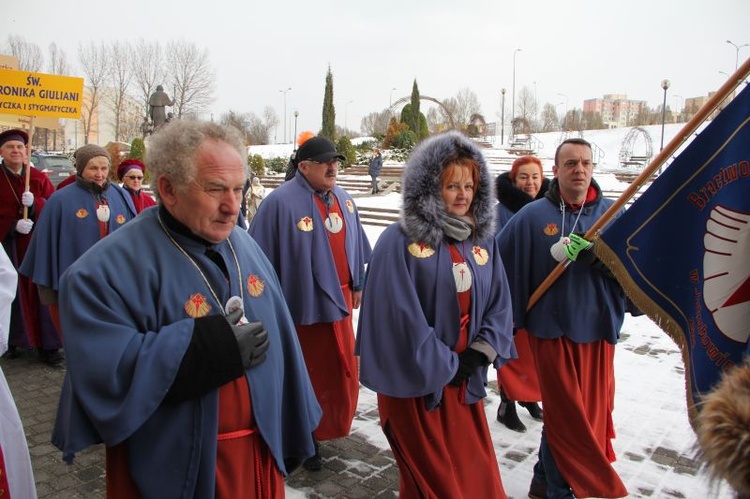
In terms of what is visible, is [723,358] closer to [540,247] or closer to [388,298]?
[388,298]

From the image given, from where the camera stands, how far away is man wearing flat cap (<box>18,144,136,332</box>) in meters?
5.55

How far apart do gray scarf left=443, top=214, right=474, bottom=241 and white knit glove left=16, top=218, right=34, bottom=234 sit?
5.34 metres

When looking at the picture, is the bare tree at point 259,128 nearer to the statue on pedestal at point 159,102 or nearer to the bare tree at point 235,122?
the bare tree at point 235,122

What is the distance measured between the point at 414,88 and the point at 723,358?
153 feet

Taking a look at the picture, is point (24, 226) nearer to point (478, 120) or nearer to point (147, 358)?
point (147, 358)

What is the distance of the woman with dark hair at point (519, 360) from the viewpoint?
186 inches

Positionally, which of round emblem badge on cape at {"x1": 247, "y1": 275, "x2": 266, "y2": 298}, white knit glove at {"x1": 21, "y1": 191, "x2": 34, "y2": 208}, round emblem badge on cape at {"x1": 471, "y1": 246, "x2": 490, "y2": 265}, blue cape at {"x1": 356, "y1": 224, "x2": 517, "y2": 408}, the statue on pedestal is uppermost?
the statue on pedestal

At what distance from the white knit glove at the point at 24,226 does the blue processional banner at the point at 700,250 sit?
6052 millimetres

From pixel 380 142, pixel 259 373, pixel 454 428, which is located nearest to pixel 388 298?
pixel 454 428

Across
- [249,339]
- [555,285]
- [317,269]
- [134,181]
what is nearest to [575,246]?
[555,285]

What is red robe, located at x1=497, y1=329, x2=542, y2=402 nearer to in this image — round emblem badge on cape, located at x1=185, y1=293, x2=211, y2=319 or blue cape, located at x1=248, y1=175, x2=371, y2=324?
blue cape, located at x1=248, y1=175, x2=371, y2=324

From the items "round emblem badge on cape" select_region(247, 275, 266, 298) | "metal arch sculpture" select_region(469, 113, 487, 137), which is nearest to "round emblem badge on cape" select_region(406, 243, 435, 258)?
"round emblem badge on cape" select_region(247, 275, 266, 298)

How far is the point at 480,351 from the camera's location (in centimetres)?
299

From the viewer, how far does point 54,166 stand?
21.8 meters
